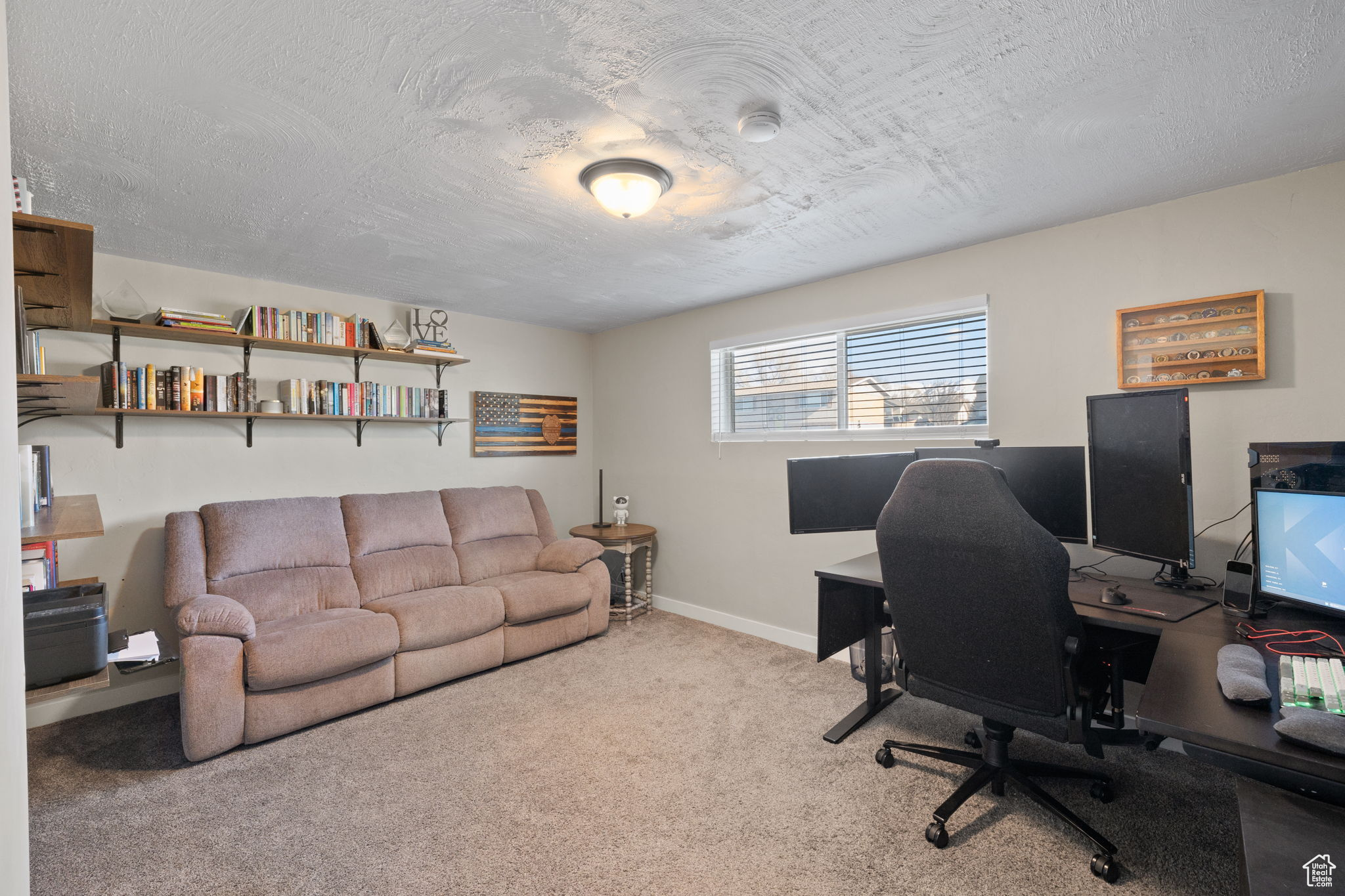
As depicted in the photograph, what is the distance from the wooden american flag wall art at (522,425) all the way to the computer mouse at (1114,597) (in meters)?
3.81

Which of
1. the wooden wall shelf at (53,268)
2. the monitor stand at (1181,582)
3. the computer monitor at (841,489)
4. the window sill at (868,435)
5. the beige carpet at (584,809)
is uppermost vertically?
the wooden wall shelf at (53,268)

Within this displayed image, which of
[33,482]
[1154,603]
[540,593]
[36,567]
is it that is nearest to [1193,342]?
[1154,603]

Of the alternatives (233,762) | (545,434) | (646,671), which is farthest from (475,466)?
(233,762)

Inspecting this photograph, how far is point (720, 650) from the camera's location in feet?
12.5

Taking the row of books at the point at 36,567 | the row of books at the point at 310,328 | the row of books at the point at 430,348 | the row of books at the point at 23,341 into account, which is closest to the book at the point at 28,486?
the row of books at the point at 36,567

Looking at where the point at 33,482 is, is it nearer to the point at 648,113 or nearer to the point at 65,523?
the point at 65,523

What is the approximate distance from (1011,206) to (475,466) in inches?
145

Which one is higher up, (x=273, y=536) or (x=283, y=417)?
(x=283, y=417)

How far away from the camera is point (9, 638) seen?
2.86 ft

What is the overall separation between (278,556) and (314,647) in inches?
30.9

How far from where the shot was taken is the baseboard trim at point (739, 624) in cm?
380

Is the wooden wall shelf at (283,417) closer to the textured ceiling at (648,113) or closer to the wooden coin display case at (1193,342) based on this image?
the textured ceiling at (648,113)

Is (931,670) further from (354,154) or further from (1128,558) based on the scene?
(354,154)

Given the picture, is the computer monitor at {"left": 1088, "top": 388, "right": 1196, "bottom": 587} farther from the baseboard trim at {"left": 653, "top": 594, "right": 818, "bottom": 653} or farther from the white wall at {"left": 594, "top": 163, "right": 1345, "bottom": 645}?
the baseboard trim at {"left": 653, "top": 594, "right": 818, "bottom": 653}
